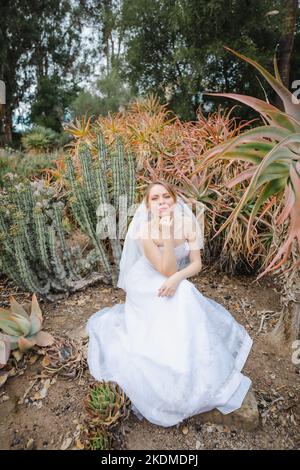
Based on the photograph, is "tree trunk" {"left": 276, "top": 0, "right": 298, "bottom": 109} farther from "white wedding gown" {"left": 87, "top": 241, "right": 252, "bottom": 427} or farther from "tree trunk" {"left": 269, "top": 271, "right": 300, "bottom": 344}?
"white wedding gown" {"left": 87, "top": 241, "right": 252, "bottom": 427}

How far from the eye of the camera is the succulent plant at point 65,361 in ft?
6.80

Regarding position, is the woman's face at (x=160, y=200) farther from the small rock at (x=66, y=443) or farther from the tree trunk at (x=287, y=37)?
the tree trunk at (x=287, y=37)

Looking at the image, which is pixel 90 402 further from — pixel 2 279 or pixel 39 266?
pixel 2 279

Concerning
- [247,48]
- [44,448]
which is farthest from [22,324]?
[247,48]

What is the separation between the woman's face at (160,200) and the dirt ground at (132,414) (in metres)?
1.15

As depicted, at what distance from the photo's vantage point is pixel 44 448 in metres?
1.68

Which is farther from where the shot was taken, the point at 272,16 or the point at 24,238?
the point at 272,16

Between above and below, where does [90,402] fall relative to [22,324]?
below

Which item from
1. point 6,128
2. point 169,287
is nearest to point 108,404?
point 169,287

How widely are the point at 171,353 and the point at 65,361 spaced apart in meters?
0.77

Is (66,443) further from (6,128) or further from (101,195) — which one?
(6,128)

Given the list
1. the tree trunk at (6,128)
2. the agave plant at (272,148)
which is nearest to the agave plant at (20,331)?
the agave plant at (272,148)
